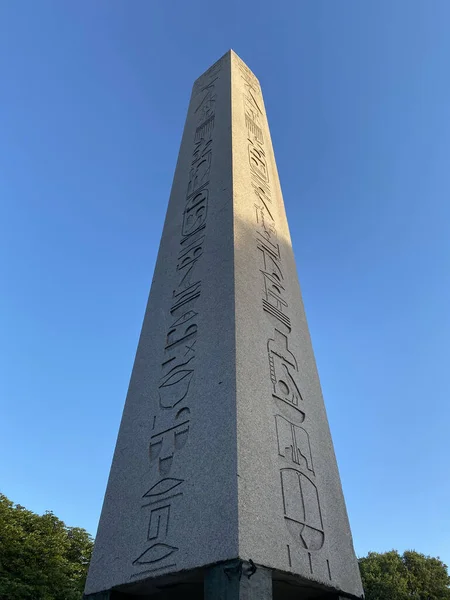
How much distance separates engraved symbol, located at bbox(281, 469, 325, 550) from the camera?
3.40 m

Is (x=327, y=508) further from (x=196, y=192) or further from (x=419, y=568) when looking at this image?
(x=419, y=568)

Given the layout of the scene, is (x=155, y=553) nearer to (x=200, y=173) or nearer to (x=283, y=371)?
(x=283, y=371)

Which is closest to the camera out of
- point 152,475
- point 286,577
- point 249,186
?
point 286,577

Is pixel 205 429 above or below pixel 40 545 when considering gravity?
below

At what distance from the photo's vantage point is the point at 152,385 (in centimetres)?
466

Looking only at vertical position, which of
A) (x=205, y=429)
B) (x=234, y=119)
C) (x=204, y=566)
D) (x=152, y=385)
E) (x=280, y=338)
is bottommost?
(x=204, y=566)

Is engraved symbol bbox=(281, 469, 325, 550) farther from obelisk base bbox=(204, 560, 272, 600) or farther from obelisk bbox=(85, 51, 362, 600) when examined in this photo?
obelisk base bbox=(204, 560, 272, 600)

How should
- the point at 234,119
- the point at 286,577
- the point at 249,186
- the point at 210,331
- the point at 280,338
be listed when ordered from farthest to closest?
1. the point at 234,119
2. the point at 249,186
3. the point at 280,338
4. the point at 210,331
5. the point at 286,577

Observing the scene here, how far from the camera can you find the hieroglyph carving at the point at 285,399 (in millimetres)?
3486

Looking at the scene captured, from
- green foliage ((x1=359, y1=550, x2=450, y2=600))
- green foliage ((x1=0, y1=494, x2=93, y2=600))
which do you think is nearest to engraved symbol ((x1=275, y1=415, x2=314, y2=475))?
green foliage ((x1=0, y1=494, x2=93, y2=600))

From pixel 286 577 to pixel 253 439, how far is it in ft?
2.84

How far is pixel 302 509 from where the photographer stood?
357cm

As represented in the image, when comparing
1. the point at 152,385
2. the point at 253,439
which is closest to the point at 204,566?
the point at 253,439

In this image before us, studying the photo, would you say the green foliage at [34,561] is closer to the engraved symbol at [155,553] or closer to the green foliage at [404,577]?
the green foliage at [404,577]
